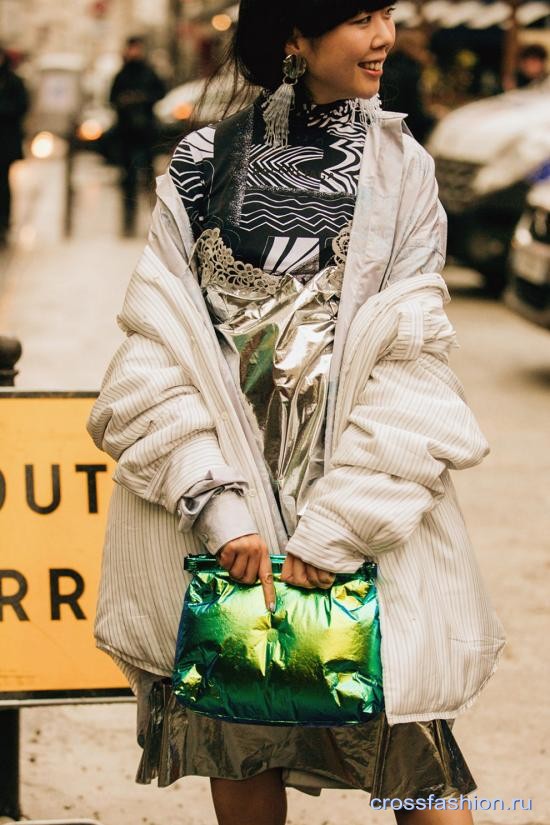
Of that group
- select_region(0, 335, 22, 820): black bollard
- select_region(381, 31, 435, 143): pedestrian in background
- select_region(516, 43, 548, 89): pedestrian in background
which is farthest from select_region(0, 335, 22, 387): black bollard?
select_region(516, 43, 548, 89): pedestrian in background

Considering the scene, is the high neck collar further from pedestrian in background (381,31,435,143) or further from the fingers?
pedestrian in background (381,31,435,143)

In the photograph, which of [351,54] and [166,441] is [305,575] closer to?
[166,441]

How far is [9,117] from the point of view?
15.4 metres

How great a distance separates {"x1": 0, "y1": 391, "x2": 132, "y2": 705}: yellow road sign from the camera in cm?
348

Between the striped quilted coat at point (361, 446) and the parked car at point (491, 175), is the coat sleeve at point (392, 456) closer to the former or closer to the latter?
the striped quilted coat at point (361, 446)

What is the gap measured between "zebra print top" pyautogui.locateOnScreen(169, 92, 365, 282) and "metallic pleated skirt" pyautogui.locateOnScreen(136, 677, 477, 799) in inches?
31.0

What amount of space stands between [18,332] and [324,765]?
8.16m

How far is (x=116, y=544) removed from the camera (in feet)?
8.39

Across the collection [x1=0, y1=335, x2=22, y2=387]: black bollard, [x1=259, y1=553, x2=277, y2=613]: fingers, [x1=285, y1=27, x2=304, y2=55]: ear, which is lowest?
[x1=0, y1=335, x2=22, y2=387]: black bollard

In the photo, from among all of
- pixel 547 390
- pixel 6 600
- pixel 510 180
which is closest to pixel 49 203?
pixel 510 180

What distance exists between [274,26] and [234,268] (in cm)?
45

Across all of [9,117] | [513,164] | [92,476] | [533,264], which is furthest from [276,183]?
[9,117]

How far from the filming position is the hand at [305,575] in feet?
7.63

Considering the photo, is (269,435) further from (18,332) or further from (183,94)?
(183,94)
